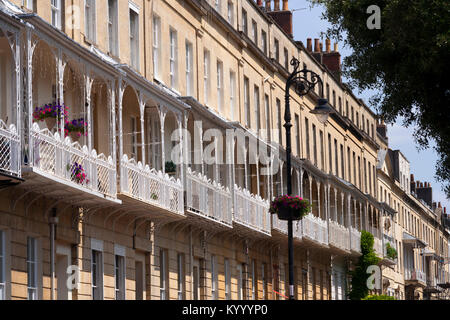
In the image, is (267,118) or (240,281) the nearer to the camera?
(240,281)

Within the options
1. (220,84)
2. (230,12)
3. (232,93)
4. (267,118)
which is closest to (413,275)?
(267,118)

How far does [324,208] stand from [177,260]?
1948 cm

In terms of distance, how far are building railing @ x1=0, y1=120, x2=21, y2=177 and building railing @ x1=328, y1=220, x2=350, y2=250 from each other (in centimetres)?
2957

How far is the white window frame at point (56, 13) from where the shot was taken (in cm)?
2266

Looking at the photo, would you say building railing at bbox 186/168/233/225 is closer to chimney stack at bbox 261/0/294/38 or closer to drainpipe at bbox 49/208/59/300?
drainpipe at bbox 49/208/59/300

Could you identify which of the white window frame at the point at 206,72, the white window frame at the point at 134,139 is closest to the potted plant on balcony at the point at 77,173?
the white window frame at the point at 134,139

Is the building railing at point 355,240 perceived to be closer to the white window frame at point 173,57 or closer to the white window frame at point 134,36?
the white window frame at point 173,57

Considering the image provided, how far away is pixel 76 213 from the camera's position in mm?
22531

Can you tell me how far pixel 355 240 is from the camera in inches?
2066

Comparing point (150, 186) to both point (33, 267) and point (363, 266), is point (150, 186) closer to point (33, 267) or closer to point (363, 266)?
point (33, 267)

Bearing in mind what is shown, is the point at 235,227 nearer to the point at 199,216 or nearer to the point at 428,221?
the point at 199,216

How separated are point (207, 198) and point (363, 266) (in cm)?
2648

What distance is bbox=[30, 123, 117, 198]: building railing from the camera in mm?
18797
